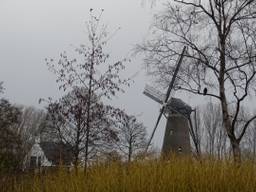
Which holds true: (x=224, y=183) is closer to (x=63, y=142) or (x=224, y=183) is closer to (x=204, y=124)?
(x=63, y=142)

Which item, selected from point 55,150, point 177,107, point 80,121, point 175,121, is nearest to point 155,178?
point 80,121

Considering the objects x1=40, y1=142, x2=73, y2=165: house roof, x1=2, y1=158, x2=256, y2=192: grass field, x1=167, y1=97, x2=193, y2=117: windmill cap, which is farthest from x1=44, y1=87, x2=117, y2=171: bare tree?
x1=167, y1=97, x2=193, y2=117: windmill cap

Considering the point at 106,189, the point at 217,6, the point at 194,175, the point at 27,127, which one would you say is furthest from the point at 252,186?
the point at 27,127

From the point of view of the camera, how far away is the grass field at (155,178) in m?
6.96

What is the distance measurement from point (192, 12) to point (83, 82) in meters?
4.81

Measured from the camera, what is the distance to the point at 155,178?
7.18m

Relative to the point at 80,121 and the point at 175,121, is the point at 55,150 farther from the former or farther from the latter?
the point at 175,121

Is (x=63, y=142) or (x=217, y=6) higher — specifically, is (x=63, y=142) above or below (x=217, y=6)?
below

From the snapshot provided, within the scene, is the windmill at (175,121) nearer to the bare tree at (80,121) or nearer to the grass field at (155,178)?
the bare tree at (80,121)

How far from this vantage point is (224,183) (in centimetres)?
698

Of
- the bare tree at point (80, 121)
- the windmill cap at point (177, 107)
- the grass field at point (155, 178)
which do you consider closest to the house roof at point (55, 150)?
the bare tree at point (80, 121)

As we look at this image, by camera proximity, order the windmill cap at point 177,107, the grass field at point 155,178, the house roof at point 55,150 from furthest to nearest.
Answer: the windmill cap at point 177,107, the house roof at point 55,150, the grass field at point 155,178

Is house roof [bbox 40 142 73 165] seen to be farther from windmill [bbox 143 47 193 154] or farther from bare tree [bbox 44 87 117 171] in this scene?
windmill [bbox 143 47 193 154]

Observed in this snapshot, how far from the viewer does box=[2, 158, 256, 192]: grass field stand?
22.8 feet
